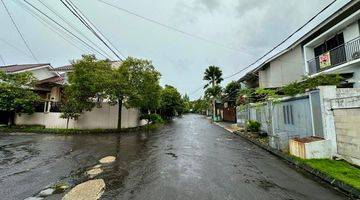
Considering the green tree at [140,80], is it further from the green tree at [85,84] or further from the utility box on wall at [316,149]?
the utility box on wall at [316,149]

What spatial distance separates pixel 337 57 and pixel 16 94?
2457cm

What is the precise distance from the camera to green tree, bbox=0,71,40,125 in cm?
1716

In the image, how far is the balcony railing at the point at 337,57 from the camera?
13.0 metres

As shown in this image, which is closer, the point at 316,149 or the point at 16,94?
the point at 316,149

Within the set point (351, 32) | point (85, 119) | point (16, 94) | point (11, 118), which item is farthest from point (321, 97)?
point (11, 118)

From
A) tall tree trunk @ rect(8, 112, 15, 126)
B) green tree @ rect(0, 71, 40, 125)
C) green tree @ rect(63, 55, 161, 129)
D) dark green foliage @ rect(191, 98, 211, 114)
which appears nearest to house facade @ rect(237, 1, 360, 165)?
green tree @ rect(63, 55, 161, 129)

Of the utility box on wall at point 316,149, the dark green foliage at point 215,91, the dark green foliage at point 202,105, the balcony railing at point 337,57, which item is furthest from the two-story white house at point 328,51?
the dark green foliage at point 202,105

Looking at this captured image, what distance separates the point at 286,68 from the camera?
2044 centimetres

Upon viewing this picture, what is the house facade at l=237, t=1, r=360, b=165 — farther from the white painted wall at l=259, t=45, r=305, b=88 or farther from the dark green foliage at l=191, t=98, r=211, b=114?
the dark green foliage at l=191, t=98, r=211, b=114

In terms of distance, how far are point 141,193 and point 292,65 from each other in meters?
19.6

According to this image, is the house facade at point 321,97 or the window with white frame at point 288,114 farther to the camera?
the window with white frame at point 288,114

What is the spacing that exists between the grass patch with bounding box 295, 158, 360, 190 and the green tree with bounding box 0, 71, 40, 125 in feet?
65.3

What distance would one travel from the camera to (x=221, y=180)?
5.77 meters

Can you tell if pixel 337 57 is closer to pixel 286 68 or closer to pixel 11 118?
pixel 286 68
